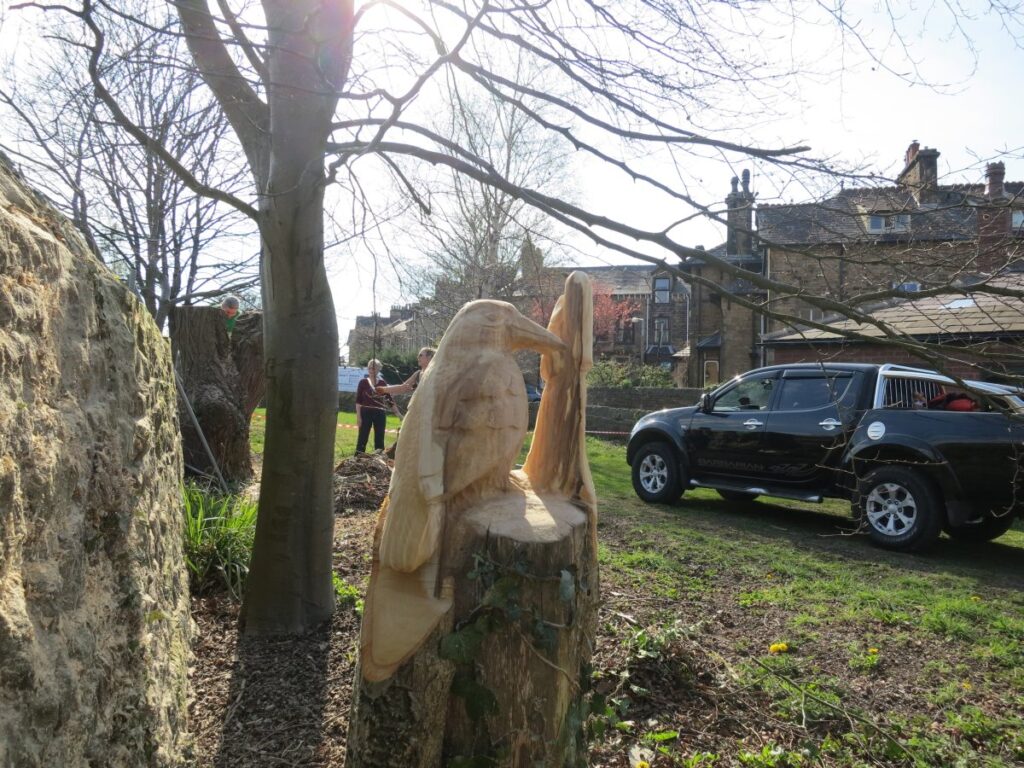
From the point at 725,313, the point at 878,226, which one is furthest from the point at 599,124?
the point at 725,313

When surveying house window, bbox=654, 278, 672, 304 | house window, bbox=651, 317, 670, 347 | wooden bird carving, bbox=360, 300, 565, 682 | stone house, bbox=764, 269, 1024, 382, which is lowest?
wooden bird carving, bbox=360, 300, 565, 682

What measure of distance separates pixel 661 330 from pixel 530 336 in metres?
39.8

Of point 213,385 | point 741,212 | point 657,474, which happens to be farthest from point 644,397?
point 741,212

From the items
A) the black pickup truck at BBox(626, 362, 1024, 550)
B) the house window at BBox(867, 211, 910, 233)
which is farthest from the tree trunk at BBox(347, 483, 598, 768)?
the black pickup truck at BBox(626, 362, 1024, 550)

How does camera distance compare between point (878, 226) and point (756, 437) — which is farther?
point (756, 437)

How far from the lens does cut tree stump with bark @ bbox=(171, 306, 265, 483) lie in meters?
7.80

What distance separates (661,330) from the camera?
136 feet

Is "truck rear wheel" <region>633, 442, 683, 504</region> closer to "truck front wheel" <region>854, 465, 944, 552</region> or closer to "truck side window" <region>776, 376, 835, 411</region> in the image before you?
"truck side window" <region>776, 376, 835, 411</region>

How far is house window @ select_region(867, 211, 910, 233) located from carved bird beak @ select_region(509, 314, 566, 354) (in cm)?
206

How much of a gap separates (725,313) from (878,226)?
24.0m

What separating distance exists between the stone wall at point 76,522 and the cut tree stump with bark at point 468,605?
0.78 m

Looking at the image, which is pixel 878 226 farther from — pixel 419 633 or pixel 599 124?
pixel 419 633

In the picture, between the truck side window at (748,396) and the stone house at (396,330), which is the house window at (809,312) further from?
the truck side window at (748,396)

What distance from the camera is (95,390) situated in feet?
7.95
